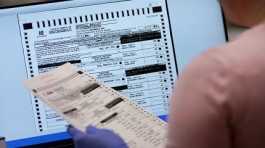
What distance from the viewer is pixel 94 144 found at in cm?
78

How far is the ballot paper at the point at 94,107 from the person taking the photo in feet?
2.60

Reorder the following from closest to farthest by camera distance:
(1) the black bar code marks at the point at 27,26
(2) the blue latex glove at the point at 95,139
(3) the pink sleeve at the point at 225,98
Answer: (3) the pink sleeve at the point at 225,98 → (2) the blue latex glove at the point at 95,139 → (1) the black bar code marks at the point at 27,26

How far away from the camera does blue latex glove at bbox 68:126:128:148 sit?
2.56ft

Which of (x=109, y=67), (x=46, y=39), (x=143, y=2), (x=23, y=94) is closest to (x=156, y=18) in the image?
(x=143, y=2)

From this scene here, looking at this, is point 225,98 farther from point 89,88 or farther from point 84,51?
point 84,51

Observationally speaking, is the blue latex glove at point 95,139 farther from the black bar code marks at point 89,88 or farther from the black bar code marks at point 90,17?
the black bar code marks at point 90,17

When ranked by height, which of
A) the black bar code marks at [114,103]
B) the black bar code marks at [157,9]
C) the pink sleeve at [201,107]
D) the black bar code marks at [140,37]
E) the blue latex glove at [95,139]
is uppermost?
the black bar code marks at [157,9]

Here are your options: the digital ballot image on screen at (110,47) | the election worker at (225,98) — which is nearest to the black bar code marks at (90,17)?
the digital ballot image on screen at (110,47)

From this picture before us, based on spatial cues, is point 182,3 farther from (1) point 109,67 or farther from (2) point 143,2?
(1) point 109,67

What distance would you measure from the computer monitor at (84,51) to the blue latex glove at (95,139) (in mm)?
342

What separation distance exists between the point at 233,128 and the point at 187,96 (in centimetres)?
6

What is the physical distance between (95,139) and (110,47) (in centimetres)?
40

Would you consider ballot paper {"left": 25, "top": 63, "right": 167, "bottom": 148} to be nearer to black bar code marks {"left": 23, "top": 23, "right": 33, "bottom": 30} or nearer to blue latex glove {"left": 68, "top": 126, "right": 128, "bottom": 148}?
blue latex glove {"left": 68, "top": 126, "right": 128, "bottom": 148}

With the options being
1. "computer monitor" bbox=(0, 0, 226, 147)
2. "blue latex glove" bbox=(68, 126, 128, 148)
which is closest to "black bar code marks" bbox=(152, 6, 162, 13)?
"computer monitor" bbox=(0, 0, 226, 147)
